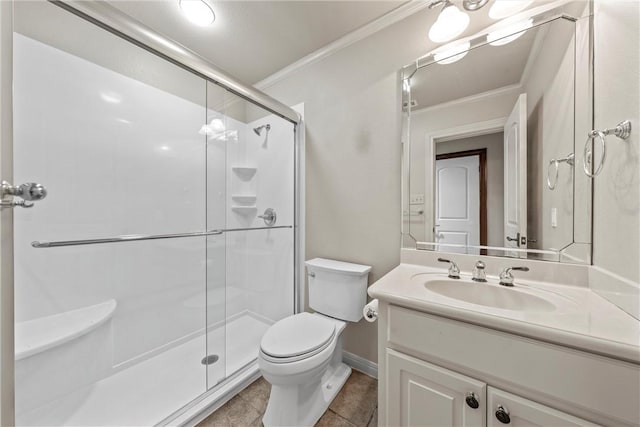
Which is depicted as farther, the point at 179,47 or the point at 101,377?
the point at 101,377

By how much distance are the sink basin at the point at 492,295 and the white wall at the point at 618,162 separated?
20 centimetres

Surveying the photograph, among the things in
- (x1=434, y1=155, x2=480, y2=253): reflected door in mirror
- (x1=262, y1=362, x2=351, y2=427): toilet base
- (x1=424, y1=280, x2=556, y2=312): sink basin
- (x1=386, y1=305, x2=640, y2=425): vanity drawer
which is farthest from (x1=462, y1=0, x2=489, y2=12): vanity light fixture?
(x1=262, y1=362, x2=351, y2=427): toilet base

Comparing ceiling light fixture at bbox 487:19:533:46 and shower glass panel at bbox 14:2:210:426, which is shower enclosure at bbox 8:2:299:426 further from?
ceiling light fixture at bbox 487:19:533:46

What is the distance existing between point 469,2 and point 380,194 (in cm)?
103

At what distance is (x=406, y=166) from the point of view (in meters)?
1.36

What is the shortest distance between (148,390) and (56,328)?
60cm

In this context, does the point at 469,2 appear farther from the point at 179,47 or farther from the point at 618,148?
the point at 179,47

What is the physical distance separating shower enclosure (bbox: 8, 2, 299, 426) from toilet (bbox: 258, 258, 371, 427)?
0.43 meters

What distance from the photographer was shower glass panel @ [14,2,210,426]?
120 cm

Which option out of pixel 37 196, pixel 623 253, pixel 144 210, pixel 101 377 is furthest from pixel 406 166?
pixel 101 377

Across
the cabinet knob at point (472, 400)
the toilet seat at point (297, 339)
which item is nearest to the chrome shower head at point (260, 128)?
the toilet seat at point (297, 339)

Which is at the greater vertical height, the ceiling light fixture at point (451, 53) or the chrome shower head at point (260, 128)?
the ceiling light fixture at point (451, 53)

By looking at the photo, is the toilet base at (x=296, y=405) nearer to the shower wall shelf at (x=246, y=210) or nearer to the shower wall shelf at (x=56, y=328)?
the shower wall shelf at (x=56, y=328)

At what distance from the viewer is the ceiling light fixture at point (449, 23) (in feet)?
3.69
